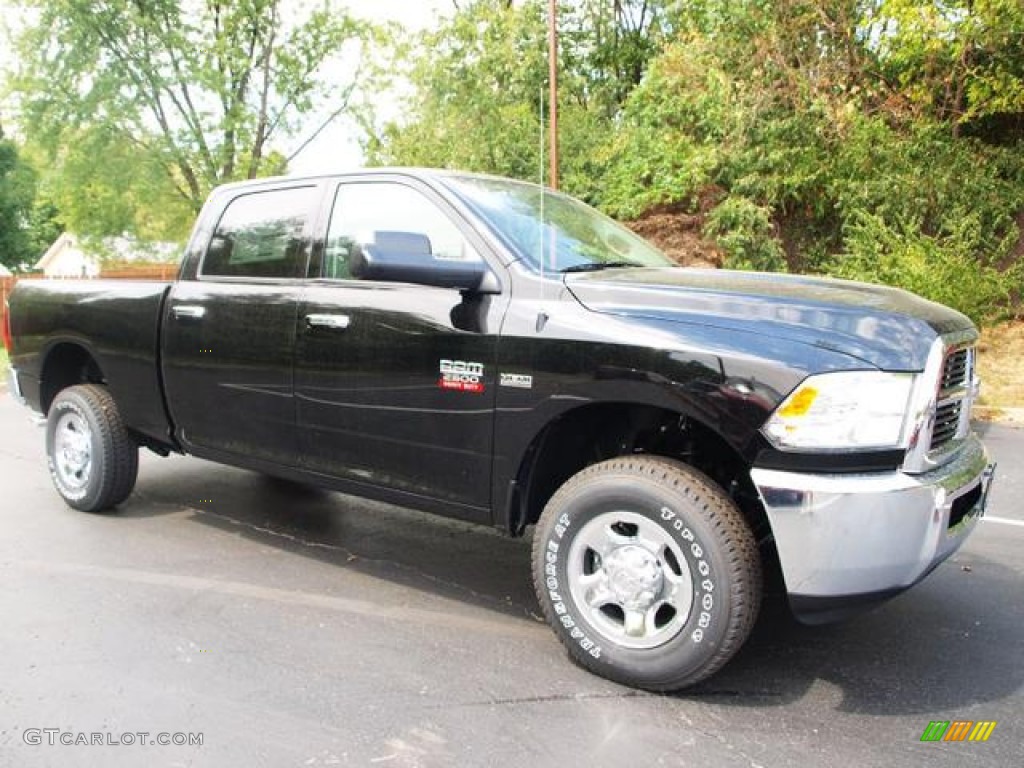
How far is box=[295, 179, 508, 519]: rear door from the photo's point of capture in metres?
3.35

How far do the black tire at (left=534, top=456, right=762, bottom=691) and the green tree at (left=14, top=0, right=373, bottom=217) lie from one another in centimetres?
2594

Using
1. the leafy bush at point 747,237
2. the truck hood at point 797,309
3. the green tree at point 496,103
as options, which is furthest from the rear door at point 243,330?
the green tree at point 496,103

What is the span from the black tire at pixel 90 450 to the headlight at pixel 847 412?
385 cm

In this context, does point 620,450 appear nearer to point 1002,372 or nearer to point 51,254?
point 1002,372

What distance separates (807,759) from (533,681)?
96 cm

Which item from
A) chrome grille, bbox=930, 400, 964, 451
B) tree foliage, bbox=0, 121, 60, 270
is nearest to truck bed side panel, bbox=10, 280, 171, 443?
chrome grille, bbox=930, 400, 964, 451

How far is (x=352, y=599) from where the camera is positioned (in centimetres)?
391

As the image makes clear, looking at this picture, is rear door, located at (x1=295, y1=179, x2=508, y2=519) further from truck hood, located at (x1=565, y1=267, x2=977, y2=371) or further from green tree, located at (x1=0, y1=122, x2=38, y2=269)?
green tree, located at (x1=0, y1=122, x2=38, y2=269)

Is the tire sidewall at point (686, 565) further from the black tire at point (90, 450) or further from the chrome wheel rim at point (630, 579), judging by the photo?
the black tire at point (90, 450)

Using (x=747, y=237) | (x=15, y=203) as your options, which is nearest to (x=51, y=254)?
(x=15, y=203)

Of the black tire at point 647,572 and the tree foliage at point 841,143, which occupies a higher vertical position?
the tree foliage at point 841,143

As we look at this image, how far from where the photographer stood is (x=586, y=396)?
9.96 feet

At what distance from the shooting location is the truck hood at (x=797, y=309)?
8.89 feet

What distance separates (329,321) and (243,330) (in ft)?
1.92
